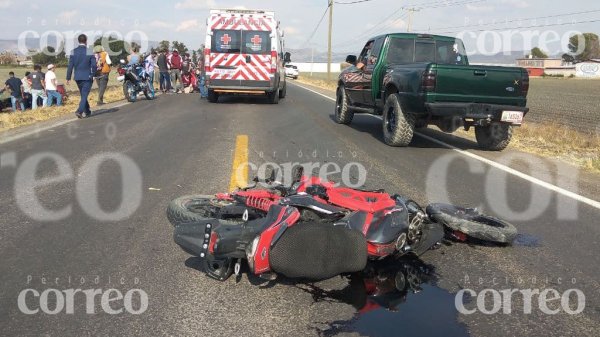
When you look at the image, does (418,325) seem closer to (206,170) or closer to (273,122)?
(206,170)

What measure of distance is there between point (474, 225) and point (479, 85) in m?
4.87

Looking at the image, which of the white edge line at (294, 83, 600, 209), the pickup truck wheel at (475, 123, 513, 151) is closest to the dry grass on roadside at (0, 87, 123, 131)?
the white edge line at (294, 83, 600, 209)

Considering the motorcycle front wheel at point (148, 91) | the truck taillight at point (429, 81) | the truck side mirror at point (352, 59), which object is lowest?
the motorcycle front wheel at point (148, 91)

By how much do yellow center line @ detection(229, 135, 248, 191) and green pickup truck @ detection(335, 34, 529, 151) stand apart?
105 inches

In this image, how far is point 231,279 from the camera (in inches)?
142

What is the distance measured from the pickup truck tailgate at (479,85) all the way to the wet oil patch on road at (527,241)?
162 inches

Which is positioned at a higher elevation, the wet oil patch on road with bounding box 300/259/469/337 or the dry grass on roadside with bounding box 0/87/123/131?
the dry grass on roadside with bounding box 0/87/123/131

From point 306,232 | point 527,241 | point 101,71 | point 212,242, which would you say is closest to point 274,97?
point 101,71

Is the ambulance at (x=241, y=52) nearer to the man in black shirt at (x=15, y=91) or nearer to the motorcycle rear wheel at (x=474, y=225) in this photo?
the man in black shirt at (x=15, y=91)

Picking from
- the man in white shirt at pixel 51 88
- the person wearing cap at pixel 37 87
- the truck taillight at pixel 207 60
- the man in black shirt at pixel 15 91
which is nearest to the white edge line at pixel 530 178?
the truck taillight at pixel 207 60

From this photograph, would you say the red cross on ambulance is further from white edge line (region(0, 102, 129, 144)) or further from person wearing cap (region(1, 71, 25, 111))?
person wearing cap (region(1, 71, 25, 111))

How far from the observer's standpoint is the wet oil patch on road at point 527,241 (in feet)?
14.6

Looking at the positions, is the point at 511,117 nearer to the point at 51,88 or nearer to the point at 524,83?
the point at 524,83

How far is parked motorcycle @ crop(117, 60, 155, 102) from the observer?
17.5 meters
